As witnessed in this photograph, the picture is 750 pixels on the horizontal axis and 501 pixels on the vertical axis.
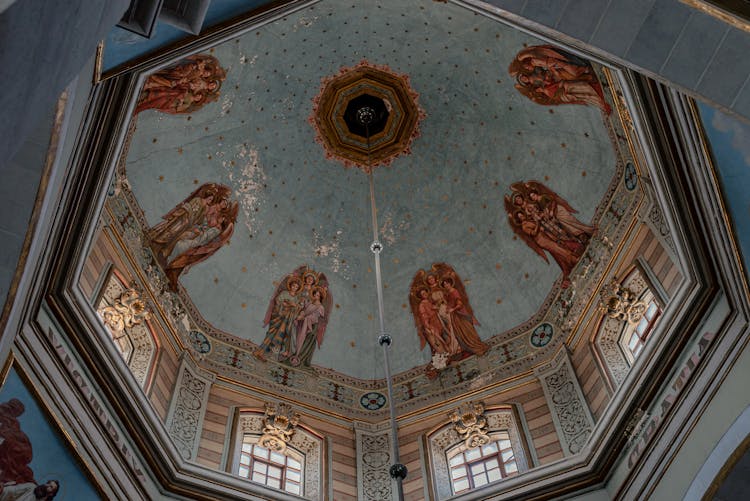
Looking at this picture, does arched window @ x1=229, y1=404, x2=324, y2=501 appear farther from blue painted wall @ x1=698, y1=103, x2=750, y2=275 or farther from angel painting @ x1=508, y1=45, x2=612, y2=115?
angel painting @ x1=508, y1=45, x2=612, y2=115

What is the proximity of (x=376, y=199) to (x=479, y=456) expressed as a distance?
6.49 metres

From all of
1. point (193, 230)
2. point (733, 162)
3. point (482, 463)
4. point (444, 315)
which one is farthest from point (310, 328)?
point (733, 162)

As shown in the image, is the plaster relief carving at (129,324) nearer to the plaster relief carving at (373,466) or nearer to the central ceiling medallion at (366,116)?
the plaster relief carving at (373,466)

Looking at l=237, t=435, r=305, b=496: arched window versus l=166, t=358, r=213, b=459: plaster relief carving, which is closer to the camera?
l=166, t=358, r=213, b=459: plaster relief carving

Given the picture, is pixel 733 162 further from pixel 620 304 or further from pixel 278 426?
pixel 278 426

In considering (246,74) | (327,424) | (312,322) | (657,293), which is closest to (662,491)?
(657,293)

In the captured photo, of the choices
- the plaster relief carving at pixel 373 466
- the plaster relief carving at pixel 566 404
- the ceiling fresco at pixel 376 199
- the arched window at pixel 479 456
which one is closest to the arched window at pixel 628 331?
the plaster relief carving at pixel 566 404

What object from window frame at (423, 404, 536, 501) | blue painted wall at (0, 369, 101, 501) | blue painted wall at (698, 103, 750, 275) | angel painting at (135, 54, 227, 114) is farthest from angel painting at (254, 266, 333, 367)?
blue painted wall at (698, 103, 750, 275)

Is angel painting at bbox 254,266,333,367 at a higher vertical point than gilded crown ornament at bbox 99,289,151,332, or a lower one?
higher

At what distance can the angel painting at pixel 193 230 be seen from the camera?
14.5m

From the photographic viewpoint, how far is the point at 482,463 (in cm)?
1310

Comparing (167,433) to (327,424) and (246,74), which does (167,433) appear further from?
(246,74)

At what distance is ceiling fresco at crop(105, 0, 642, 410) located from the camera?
47.4 ft

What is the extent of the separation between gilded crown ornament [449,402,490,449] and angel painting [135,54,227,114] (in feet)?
24.7
